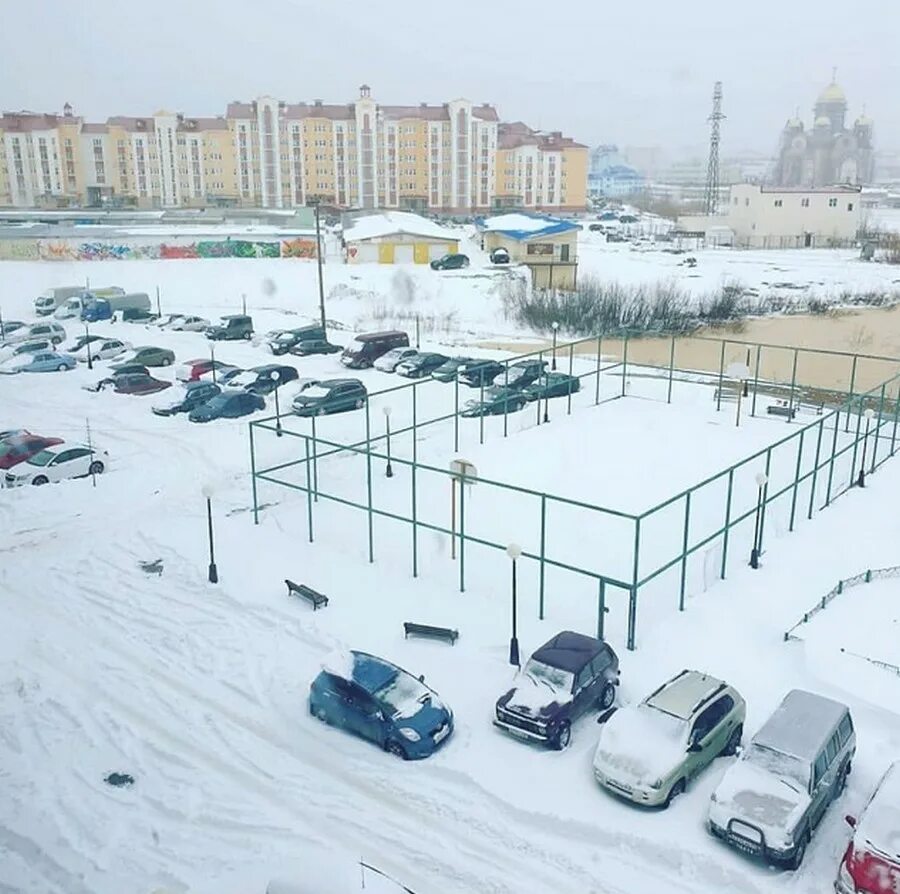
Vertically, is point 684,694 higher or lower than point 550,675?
higher

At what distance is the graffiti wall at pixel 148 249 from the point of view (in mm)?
54281

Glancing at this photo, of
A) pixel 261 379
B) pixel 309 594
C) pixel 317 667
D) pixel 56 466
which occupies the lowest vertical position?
pixel 317 667

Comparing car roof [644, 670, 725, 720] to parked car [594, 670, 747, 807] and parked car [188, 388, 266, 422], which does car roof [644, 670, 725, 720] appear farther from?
parked car [188, 388, 266, 422]

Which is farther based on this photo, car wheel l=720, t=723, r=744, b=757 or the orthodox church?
the orthodox church

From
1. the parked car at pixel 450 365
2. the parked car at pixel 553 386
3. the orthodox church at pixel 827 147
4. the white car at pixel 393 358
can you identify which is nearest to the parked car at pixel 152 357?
the white car at pixel 393 358

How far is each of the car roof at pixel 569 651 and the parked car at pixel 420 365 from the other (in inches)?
705

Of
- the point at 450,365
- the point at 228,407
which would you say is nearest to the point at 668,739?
the point at 228,407

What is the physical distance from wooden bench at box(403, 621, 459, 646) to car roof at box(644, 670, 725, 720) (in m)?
3.21

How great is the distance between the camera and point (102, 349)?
32500mm

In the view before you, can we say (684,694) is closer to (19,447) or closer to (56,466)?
(56,466)

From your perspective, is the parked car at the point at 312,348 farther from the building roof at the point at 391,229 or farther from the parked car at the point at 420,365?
the building roof at the point at 391,229

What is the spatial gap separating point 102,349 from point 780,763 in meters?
28.8

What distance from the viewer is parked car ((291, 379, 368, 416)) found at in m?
24.4

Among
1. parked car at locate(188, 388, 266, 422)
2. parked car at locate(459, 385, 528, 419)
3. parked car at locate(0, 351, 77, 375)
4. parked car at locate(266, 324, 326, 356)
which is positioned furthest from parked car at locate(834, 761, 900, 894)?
parked car at locate(0, 351, 77, 375)
